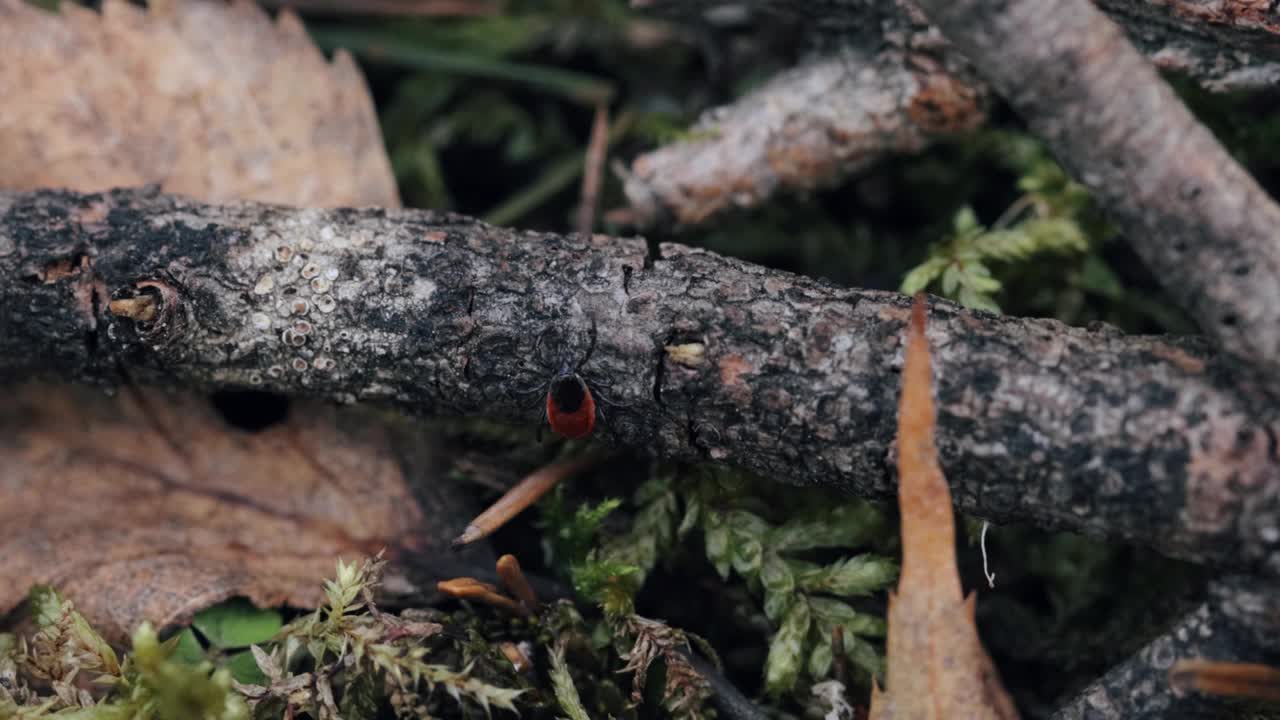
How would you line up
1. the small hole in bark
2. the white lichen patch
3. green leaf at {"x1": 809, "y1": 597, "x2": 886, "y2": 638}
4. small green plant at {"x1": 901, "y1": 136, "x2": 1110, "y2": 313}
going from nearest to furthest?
1. the white lichen patch
2. green leaf at {"x1": 809, "y1": 597, "x2": 886, "y2": 638}
3. small green plant at {"x1": 901, "y1": 136, "x2": 1110, "y2": 313}
4. the small hole in bark

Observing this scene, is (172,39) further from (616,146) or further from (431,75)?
(616,146)

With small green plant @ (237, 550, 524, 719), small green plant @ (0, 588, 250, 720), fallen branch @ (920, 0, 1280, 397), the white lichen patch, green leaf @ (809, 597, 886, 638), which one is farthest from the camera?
green leaf @ (809, 597, 886, 638)

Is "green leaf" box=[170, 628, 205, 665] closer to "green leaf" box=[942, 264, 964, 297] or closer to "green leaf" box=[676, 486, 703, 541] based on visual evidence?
"green leaf" box=[676, 486, 703, 541]

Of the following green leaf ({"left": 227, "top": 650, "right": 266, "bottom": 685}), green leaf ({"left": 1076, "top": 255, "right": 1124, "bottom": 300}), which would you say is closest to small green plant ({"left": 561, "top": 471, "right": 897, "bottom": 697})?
green leaf ({"left": 227, "top": 650, "right": 266, "bottom": 685})

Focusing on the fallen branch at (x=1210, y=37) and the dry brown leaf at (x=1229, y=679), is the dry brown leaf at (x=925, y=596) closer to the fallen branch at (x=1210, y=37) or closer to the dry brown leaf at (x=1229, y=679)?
the dry brown leaf at (x=1229, y=679)

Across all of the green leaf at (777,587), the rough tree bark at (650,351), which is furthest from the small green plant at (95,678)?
the green leaf at (777,587)

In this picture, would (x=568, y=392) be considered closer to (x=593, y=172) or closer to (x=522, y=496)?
(x=522, y=496)

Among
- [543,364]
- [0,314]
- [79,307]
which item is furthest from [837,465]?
[0,314]
